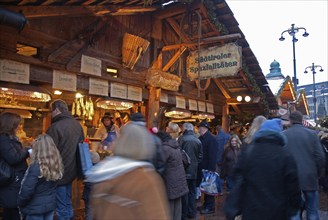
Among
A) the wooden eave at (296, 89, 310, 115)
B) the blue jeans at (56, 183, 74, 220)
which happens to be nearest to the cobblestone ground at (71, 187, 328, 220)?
the blue jeans at (56, 183, 74, 220)

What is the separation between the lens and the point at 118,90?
30.3 ft

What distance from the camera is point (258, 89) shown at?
43.0 feet

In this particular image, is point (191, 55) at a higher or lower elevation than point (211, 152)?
higher

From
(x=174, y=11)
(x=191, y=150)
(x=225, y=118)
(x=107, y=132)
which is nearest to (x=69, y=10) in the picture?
(x=107, y=132)

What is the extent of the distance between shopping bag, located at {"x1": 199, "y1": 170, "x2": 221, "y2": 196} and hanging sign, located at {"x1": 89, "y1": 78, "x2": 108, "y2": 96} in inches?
133

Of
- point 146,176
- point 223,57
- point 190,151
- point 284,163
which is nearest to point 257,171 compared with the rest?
point 284,163

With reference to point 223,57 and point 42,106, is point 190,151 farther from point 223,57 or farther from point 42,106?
point 42,106

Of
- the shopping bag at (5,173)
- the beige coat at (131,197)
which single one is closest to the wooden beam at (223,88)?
the shopping bag at (5,173)

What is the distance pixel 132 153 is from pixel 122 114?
1026 centimetres

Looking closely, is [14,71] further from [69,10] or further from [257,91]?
[257,91]

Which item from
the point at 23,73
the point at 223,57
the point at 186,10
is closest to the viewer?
the point at 23,73

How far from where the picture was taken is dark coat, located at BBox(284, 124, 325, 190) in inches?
222

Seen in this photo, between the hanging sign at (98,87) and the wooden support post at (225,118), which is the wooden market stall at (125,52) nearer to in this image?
the hanging sign at (98,87)

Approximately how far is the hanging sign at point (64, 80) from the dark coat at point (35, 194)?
11.7 feet
